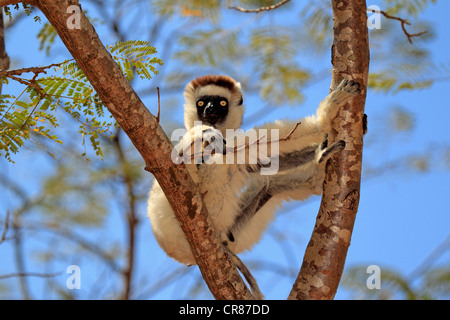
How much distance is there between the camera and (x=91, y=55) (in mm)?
2357

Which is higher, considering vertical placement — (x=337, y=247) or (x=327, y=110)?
(x=327, y=110)

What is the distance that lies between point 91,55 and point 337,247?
1.63 meters

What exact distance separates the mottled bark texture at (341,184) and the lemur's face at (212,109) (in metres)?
1.18

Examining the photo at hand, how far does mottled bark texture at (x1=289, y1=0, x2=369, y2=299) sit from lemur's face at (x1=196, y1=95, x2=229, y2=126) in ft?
3.86

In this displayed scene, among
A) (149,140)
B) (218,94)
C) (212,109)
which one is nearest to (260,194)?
Answer: (212,109)

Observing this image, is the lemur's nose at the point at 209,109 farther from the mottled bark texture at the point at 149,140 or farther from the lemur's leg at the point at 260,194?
the mottled bark texture at the point at 149,140

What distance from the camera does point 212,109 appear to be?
3.88 metres

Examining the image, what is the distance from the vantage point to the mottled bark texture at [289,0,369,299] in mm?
2861

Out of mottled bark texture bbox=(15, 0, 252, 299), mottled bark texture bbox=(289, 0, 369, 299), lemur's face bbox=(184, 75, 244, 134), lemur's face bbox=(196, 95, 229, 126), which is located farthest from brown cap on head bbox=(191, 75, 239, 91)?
mottled bark texture bbox=(15, 0, 252, 299)

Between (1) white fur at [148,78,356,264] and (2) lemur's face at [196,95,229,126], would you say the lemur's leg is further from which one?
(2) lemur's face at [196,95,229,126]

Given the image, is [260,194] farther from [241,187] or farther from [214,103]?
[214,103]

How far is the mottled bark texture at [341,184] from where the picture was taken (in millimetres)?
2861
